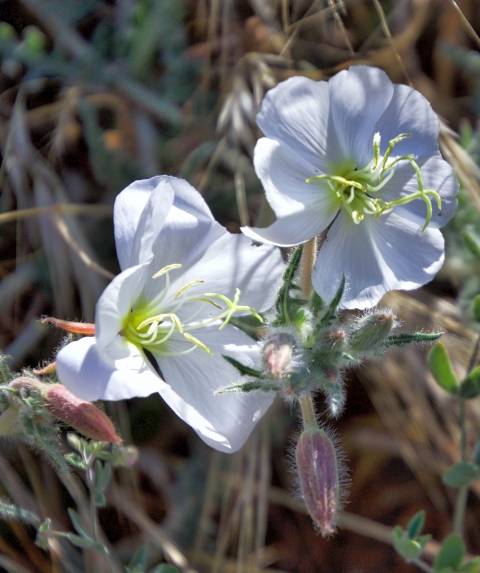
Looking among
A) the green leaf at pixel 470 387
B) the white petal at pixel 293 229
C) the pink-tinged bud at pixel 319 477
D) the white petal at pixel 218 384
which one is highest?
the white petal at pixel 293 229

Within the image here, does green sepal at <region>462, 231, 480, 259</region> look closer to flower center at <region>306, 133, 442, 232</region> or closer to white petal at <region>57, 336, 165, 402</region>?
flower center at <region>306, 133, 442, 232</region>

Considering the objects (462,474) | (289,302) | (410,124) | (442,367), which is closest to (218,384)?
(289,302)

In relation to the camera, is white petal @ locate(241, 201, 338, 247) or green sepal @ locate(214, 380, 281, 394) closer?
green sepal @ locate(214, 380, 281, 394)

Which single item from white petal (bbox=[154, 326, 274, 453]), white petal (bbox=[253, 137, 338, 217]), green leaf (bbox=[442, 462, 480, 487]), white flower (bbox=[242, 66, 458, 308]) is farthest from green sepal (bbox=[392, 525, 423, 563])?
white petal (bbox=[253, 137, 338, 217])

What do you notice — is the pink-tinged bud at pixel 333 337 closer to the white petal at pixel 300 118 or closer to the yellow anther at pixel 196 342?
the yellow anther at pixel 196 342

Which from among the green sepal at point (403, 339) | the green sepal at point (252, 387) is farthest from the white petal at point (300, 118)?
the green sepal at point (252, 387)

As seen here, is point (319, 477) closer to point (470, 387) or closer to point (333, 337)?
point (333, 337)
